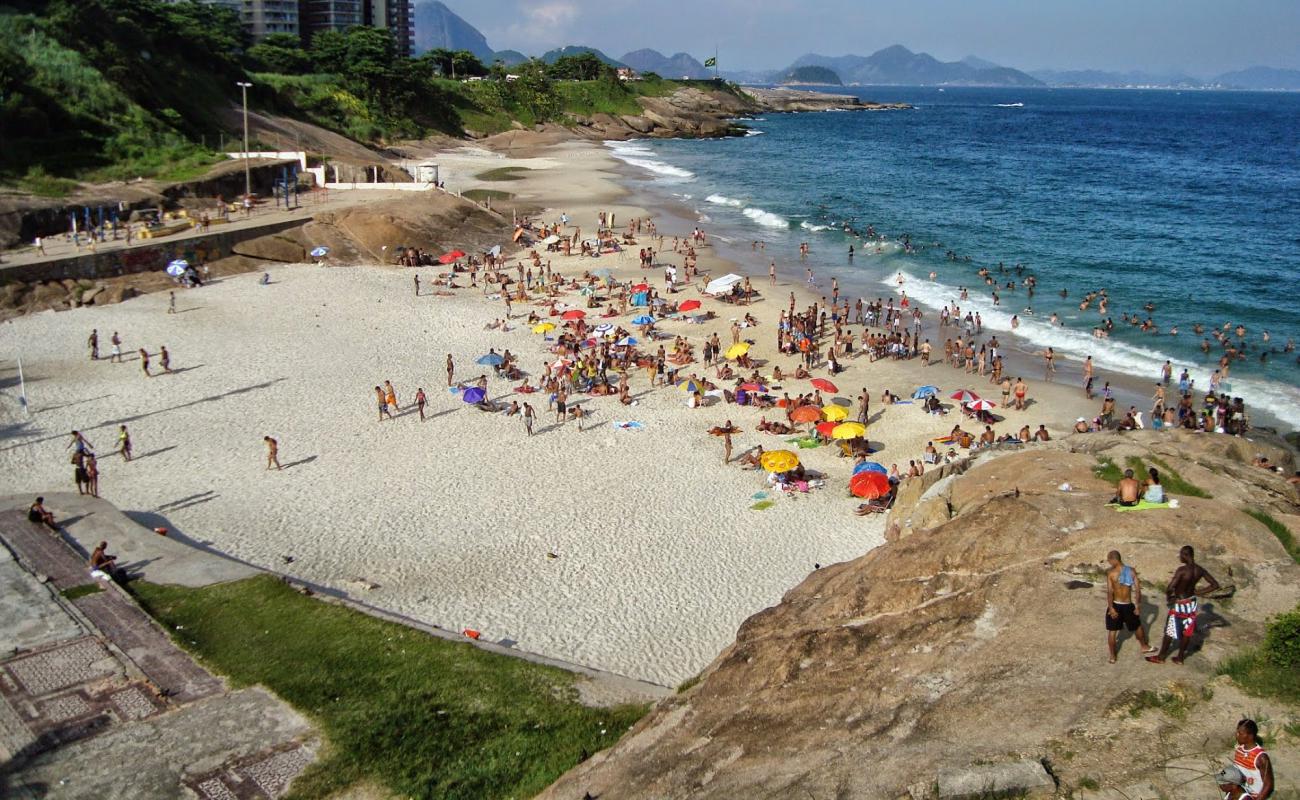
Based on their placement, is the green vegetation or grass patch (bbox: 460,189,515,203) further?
grass patch (bbox: 460,189,515,203)

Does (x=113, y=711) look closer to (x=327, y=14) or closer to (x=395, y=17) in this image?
(x=327, y=14)

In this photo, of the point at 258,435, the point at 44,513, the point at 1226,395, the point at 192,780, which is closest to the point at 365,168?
the point at 258,435

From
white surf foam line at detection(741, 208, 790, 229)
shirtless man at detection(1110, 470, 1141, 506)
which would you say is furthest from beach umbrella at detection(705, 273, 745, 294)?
shirtless man at detection(1110, 470, 1141, 506)

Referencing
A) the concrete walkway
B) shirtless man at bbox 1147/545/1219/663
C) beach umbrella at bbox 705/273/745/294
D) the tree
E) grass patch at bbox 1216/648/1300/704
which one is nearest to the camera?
grass patch at bbox 1216/648/1300/704

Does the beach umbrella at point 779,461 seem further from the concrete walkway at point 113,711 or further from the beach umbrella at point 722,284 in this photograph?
the beach umbrella at point 722,284

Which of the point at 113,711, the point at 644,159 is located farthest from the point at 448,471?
the point at 644,159

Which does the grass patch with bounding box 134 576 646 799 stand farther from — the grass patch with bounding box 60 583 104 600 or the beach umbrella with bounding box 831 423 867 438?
the beach umbrella with bounding box 831 423 867 438

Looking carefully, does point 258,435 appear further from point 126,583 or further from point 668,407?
point 668,407
